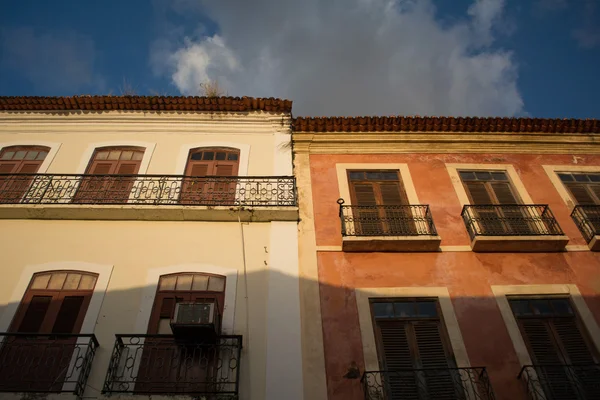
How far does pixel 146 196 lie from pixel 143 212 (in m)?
0.67

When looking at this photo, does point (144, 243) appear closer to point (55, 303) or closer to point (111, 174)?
point (55, 303)

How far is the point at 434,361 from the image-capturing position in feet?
24.8

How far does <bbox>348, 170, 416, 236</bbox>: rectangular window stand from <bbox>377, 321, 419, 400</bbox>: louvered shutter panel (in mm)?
2009

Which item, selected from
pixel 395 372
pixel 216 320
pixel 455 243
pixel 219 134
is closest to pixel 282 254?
pixel 216 320

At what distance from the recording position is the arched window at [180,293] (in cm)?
782

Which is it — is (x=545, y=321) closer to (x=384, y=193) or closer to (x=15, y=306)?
(x=384, y=193)

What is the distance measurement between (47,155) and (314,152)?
6.31 metres

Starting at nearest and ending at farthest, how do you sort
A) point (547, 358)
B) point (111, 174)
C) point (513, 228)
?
point (547, 358), point (513, 228), point (111, 174)

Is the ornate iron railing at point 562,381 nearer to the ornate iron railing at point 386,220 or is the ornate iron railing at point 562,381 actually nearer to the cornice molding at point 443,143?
the ornate iron railing at point 386,220

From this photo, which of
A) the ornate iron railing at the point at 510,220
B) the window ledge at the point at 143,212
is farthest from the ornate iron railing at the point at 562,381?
the window ledge at the point at 143,212

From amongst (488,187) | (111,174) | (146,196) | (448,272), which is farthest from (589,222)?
(111,174)

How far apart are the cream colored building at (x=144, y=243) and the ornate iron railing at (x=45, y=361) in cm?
2

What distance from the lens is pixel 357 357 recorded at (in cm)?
750

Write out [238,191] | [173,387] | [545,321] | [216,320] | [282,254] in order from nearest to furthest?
[173,387]
[216,320]
[545,321]
[282,254]
[238,191]
